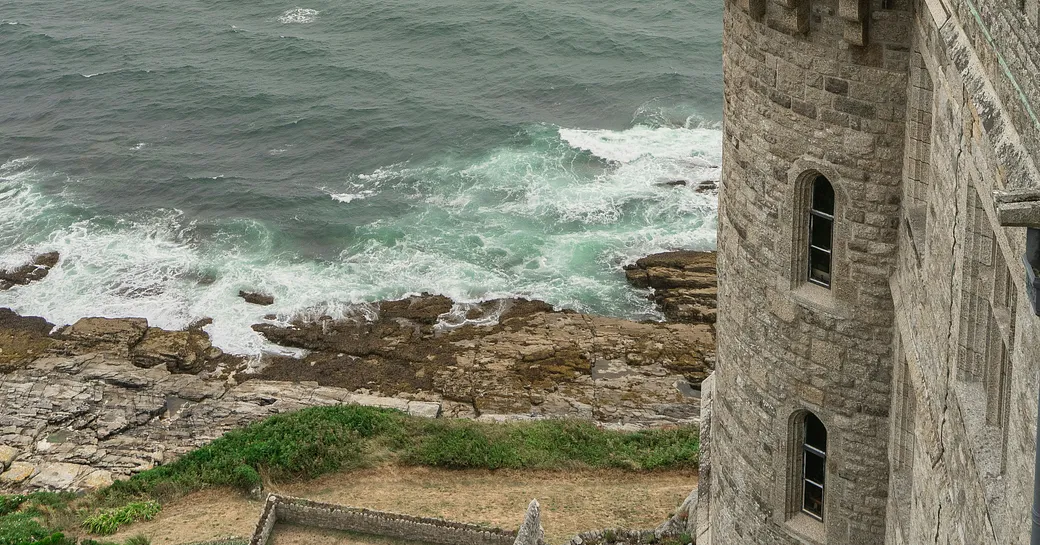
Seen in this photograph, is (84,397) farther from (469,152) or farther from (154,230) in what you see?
(469,152)

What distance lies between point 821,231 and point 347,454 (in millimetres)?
20058

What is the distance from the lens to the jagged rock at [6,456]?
3562cm

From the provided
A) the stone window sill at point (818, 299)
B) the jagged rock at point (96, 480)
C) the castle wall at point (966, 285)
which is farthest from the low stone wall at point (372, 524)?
the castle wall at point (966, 285)

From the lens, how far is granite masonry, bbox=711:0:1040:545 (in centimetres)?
831

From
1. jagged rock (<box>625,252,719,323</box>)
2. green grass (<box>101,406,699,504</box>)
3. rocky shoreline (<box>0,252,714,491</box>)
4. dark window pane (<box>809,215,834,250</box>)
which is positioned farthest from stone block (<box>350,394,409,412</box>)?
dark window pane (<box>809,215,834,250</box>)

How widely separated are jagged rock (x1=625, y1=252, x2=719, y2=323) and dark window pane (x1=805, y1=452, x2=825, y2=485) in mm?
25818

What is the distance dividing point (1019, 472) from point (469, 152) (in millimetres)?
49042

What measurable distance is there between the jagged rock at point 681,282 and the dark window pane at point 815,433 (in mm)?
26000

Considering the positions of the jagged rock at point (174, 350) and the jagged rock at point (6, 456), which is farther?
the jagged rock at point (174, 350)

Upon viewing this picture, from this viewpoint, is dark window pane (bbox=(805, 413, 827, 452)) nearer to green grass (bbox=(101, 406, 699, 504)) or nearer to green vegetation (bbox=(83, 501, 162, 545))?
green grass (bbox=(101, 406, 699, 504))

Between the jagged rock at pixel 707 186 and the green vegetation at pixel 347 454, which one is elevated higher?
the jagged rock at pixel 707 186

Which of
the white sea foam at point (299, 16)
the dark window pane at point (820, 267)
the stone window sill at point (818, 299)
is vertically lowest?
the white sea foam at point (299, 16)

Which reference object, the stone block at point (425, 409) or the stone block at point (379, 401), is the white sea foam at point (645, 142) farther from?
the stone block at point (425, 409)

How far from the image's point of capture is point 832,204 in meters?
13.4
